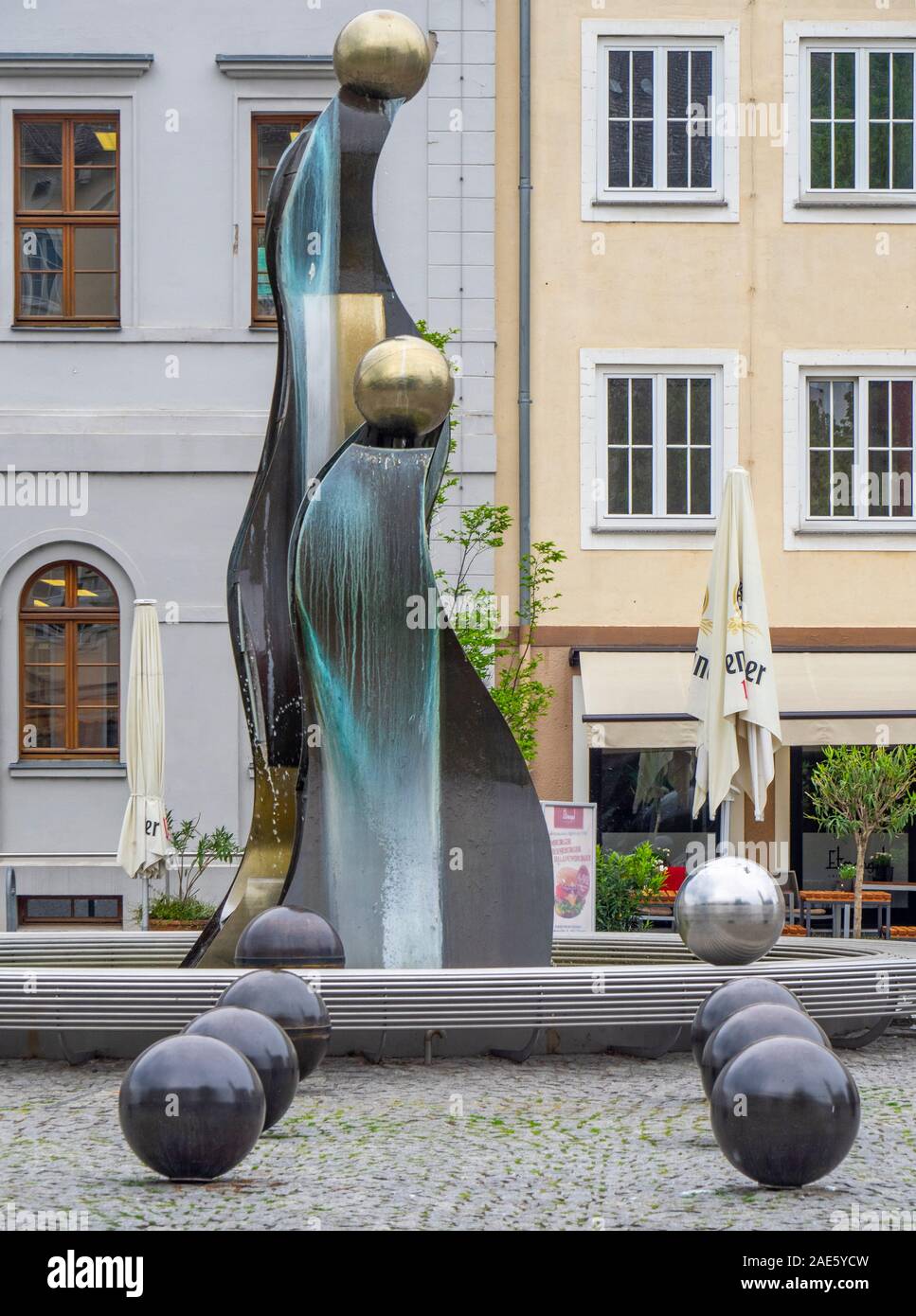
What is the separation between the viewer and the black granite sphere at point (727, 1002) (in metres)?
8.13

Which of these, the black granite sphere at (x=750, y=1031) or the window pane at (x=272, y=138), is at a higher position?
the window pane at (x=272, y=138)

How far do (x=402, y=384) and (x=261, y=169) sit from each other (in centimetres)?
1184

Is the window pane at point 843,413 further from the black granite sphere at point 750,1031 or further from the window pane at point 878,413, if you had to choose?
the black granite sphere at point 750,1031

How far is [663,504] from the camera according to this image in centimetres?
2166

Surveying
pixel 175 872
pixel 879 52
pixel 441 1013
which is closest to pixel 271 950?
pixel 441 1013

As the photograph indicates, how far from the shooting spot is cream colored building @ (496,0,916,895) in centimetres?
→ 2152

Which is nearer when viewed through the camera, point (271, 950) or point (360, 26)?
point (271, 950)

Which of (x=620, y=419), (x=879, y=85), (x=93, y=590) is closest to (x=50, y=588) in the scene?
(x=93, y=590)

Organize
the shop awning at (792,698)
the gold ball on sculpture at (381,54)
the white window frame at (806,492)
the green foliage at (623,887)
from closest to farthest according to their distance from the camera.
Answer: the gold ball on sculpture at (381,54)
the green foliage at (623,887)
the shop awning at (792,698)
the white window frame at (806,492)

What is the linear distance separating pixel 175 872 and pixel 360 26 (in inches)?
418

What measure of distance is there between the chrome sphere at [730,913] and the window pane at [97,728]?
11422mm

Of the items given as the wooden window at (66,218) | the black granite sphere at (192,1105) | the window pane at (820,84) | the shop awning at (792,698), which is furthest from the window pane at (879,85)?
the black granite sphere at (192,1105)

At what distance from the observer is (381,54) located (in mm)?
11289

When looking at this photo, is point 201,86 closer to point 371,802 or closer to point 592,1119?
point 371,802
